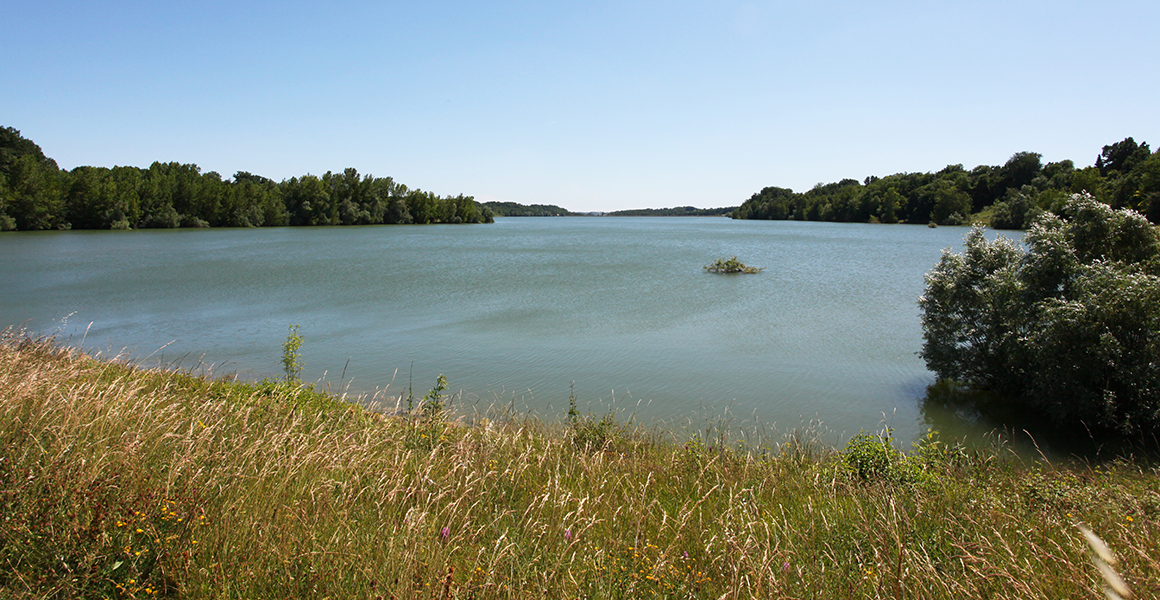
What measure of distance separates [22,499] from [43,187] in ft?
264

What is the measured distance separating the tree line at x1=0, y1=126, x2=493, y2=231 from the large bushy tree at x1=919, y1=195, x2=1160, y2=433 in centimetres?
8051

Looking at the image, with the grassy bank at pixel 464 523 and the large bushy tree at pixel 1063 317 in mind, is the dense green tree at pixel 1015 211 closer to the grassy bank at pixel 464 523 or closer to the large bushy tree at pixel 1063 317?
the large bushy tree at pixel 1063 317

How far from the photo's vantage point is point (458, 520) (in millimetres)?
4039

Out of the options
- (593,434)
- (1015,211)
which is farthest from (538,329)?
(1015,211)

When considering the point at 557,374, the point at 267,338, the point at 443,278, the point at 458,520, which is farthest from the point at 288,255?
the point at 458,520

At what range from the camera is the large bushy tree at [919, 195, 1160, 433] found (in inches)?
342

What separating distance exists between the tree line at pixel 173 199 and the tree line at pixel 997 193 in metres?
94.8

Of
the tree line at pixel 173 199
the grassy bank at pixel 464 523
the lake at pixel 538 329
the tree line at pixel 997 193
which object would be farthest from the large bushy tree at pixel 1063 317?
the tree line at pixel 173 199

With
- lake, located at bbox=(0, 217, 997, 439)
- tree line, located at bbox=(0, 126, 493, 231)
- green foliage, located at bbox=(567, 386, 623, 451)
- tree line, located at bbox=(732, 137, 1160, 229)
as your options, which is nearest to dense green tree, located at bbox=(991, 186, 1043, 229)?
tree line, located at bbox=(732, 137, 1160, 229)

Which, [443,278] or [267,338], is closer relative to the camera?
Answer: [267,338]

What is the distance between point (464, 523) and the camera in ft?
12.9

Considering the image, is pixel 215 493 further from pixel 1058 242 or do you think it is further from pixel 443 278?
pixel 443 278

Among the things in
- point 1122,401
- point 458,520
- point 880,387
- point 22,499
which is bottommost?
point 880,387

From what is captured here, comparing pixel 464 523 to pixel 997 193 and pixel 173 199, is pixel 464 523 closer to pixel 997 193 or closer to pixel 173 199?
pixel 173 199
